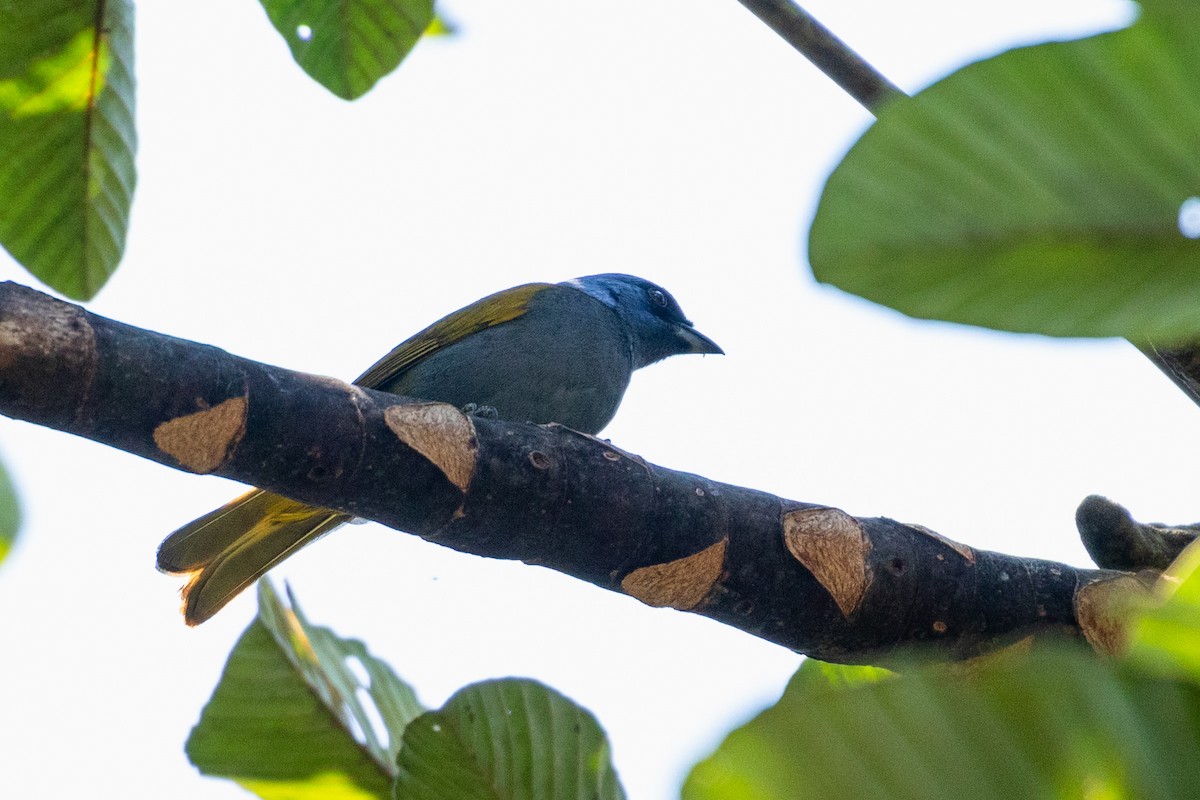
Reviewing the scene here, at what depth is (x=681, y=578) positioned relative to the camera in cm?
259

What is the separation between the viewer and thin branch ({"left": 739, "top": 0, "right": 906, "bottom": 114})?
2783 mm

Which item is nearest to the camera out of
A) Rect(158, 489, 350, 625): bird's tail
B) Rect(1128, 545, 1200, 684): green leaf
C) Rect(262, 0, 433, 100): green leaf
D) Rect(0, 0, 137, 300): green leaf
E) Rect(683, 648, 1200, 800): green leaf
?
Rect(1128, 545, 1200, 684): green leaf

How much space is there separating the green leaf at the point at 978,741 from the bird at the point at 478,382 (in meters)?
3.19

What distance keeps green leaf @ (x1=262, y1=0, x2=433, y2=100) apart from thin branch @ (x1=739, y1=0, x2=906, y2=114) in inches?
48.3

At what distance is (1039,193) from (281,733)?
2.27 metres

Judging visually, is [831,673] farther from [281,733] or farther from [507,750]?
[281,733]

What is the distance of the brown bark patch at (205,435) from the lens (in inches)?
87.5

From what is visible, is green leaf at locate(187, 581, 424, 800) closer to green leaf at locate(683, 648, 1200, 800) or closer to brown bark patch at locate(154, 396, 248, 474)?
brown bark patch at locate(154, 396, 248, 474)

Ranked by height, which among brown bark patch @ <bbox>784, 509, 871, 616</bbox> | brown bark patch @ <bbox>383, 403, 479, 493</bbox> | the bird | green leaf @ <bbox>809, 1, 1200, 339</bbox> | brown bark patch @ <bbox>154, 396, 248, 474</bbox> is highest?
the bird

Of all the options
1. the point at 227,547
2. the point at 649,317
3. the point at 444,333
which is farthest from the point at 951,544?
the point at 649,317

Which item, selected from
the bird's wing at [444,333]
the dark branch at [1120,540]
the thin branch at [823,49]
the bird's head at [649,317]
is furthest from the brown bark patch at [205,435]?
the bird's head at [649,317]

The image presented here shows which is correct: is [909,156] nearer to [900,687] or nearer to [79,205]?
[900,687]

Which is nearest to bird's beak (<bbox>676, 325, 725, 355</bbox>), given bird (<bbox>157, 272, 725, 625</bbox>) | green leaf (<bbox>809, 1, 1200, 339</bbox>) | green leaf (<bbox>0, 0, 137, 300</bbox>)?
bird (<bbox>157, 272, 725, 625</bbox>)

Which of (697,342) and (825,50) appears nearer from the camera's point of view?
(825,50)
